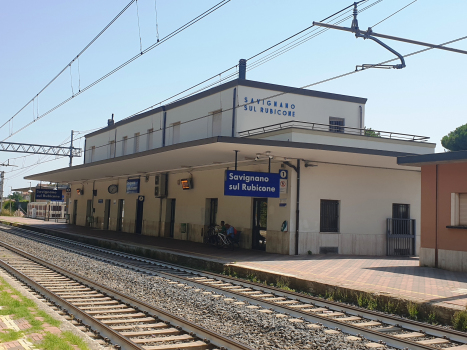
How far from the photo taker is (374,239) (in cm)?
1950

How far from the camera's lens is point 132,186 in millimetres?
30094

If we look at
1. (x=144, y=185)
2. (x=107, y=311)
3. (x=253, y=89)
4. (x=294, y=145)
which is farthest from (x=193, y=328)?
(x=144, y=185)

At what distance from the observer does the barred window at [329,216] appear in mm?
18500

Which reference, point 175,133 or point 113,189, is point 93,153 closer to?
point 113,189

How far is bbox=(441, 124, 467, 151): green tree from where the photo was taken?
55.5 metres

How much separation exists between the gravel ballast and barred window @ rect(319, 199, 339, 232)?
8.06 m

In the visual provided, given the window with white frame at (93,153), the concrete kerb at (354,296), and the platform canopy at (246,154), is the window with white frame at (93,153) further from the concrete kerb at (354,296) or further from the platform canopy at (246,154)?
the concrete kerb at (354,296)

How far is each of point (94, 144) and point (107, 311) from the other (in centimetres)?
3307

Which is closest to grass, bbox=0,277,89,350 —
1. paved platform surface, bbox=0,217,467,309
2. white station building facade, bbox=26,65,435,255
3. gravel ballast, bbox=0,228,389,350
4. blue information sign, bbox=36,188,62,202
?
gravel ballast, bbox=0,228,389,350

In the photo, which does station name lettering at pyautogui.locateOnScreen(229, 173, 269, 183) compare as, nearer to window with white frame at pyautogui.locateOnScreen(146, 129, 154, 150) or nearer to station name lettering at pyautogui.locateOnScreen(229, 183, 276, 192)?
station name lettering at pyautogui.locateOnScreen(229, 183, 276, 192)

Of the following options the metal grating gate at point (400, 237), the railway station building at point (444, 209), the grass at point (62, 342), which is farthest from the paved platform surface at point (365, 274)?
the grass at point (62, 342)

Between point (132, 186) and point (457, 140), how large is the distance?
142 feet

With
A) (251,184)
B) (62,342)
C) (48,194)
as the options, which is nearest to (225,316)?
(62,342)

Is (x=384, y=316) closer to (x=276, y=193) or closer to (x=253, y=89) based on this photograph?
(x=276, y=193)
